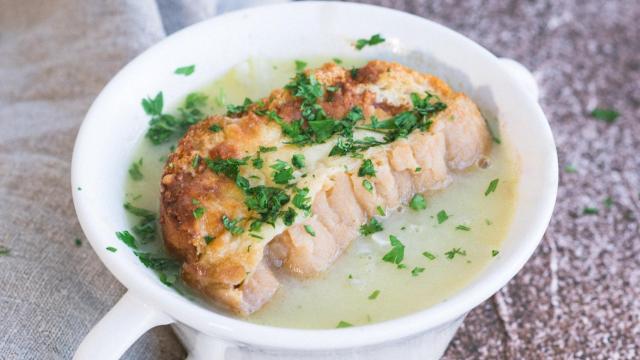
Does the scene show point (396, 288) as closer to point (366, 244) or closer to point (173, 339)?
point (366, 244)

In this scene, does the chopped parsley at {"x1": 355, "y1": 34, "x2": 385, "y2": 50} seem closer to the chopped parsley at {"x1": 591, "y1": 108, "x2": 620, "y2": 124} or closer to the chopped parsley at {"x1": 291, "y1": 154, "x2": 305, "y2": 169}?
the chopped parsley at {"x1": 291, "y1": 154, "x2": 305, "y2": 169}

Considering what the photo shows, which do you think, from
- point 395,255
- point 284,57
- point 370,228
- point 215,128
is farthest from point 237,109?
point 395,255

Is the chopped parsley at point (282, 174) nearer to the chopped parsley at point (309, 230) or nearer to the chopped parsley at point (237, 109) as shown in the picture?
the chopped parsley at point (309, 230)

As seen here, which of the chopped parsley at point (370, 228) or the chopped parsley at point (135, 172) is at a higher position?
the chopped parsley at point (135, 172)

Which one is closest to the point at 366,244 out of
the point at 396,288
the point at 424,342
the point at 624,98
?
the point at 396,288

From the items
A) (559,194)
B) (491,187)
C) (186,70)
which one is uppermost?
(186,70)

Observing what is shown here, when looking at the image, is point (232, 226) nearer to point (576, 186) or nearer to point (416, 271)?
point (416, 271)

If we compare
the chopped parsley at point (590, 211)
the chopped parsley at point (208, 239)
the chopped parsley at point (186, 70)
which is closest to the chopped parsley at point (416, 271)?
the chopped parsley at point (208, 239)
